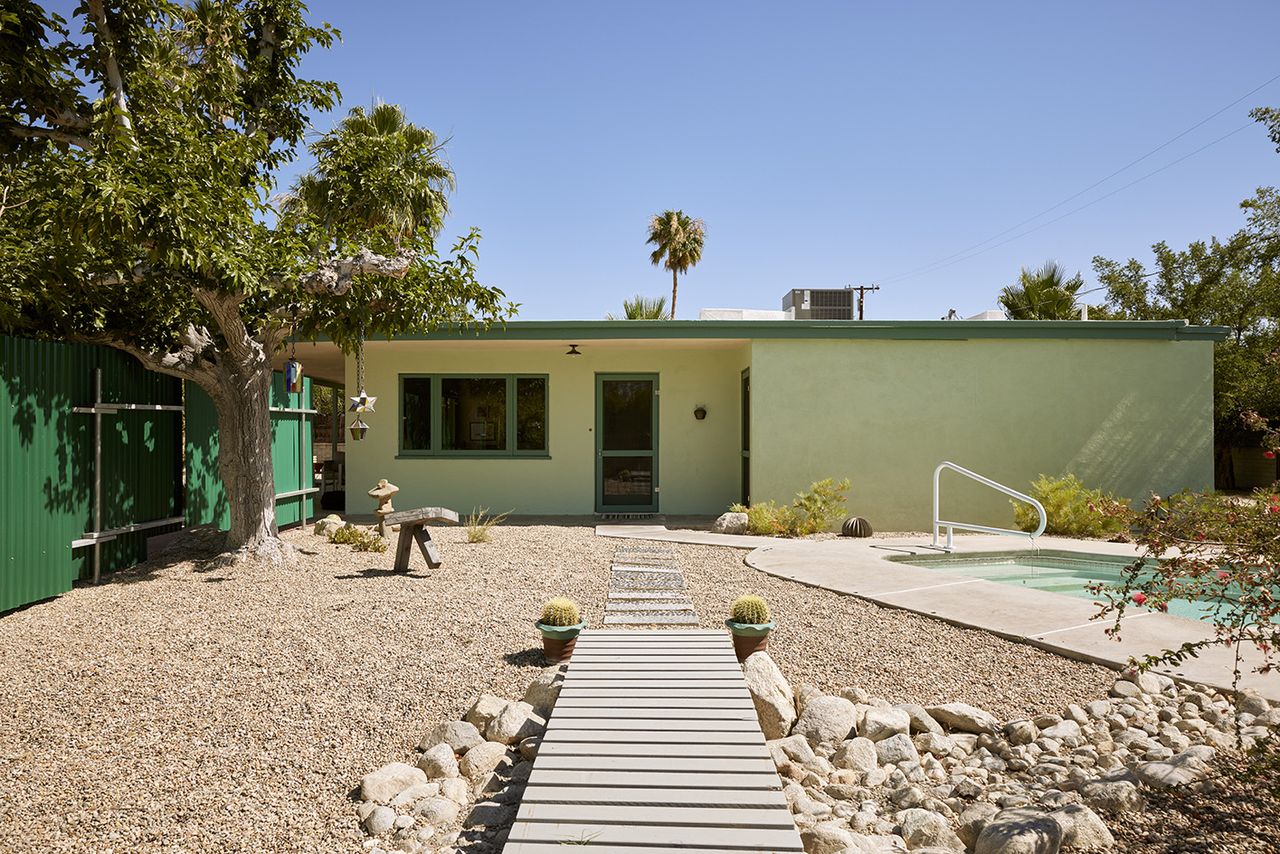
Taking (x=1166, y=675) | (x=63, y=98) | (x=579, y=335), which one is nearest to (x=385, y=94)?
(x=579, y=335)

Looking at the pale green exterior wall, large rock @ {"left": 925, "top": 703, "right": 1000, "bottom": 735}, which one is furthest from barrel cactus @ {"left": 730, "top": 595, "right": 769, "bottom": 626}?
the pale green exterior wall

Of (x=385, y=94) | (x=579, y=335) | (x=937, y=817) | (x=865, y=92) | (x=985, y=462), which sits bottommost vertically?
(x=937, y=817)

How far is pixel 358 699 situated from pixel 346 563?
4.08 metres

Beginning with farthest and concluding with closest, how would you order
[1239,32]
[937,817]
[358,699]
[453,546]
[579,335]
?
[1239,32] → [579,335] → [453,546] → [358,699] → [937,817]

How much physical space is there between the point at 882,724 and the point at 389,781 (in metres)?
2.36

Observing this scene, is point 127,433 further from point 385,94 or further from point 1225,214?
point 1225,214

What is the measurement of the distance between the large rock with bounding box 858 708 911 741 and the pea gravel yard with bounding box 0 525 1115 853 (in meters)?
0.48

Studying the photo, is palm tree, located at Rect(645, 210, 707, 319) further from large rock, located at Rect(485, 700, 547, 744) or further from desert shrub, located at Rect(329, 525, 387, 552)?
large rock, located at Rect(485, 700, 547, 744)

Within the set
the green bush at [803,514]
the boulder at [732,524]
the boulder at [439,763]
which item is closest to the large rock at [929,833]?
the boulder at [439,763]

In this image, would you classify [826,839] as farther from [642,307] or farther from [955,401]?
[642,307]

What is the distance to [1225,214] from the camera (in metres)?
20.2

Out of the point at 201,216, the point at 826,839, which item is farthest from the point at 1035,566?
the point at 201,216

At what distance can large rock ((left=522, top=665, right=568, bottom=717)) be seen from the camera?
401 centimetres

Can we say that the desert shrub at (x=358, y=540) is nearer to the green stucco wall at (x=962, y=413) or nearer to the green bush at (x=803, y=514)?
the green bush at (x=803, y=514)
